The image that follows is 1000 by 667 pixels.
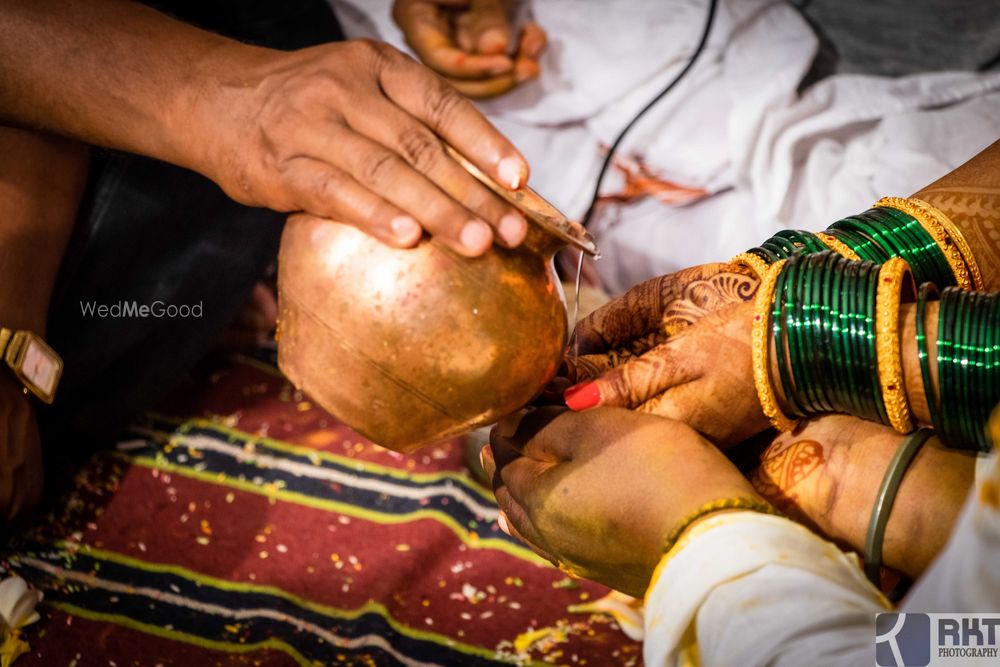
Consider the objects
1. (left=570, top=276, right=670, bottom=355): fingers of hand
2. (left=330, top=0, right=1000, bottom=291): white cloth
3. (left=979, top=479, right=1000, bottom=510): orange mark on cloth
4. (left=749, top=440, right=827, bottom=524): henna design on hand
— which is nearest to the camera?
(left=979, top=479, right=1000, bottom=510): orange mark on cloth

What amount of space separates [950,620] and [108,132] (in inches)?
50.8

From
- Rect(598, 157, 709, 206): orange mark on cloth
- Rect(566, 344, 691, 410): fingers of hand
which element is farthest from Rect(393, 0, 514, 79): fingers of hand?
Rect(566, 344, 691, 410): fingers of hand

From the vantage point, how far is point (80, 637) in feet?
4.67

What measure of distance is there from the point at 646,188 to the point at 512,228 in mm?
1529

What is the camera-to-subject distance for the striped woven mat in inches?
57.0

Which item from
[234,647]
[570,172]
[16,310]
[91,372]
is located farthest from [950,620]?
[570,172]

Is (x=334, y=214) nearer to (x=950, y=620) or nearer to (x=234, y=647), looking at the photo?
(x=950, y=620)

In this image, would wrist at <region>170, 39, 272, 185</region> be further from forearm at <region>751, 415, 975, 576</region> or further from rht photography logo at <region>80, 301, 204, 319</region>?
forearm at <region>751, 415, 975, 576</region>

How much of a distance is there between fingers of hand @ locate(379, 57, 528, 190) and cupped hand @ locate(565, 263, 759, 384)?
0.33m

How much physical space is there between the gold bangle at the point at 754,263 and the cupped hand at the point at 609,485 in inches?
9.6

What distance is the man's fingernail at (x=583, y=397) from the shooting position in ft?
3.57

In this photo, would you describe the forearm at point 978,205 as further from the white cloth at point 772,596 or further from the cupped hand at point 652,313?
the white cloth at point 772,596

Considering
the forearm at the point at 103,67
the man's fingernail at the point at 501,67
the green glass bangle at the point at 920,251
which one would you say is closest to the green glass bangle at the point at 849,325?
the green glass bangle at the point at 920,251

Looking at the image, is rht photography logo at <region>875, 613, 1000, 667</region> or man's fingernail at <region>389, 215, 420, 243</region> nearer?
rht photography logo at <region>875, 613, 1000, 667</region>
